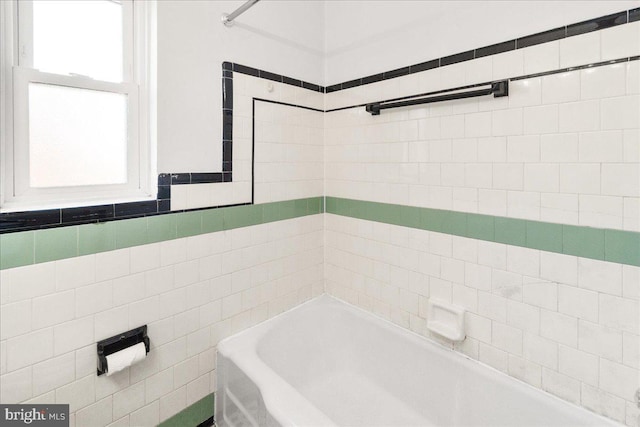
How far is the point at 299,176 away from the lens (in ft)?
6.65

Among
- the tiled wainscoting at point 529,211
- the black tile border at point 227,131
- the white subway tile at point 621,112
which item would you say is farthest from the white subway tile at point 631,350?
the black tile border at point 227,131

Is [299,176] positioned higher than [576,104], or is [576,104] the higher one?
[576,104]

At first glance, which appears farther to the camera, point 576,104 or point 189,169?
point 189,169

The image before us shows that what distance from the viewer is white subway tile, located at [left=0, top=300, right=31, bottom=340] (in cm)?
106

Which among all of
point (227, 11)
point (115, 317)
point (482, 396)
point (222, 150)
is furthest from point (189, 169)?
point (482, 396)

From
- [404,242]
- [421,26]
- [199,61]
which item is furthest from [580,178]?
[199,61]

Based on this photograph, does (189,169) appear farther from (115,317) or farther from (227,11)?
(227,11)

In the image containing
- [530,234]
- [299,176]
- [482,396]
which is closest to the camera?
[530,234]

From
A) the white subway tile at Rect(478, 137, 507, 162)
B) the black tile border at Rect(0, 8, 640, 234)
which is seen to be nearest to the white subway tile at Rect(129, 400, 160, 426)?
the black tile border at Rect(0, 8, 640, 234)

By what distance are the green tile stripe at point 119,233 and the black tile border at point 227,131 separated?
1.1 inches

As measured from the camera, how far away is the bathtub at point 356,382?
4.30ft

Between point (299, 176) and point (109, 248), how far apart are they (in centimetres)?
110

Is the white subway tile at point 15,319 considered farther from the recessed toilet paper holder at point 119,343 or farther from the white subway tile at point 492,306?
the white subway tile at point 492,306

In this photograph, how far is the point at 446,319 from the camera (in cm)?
162
